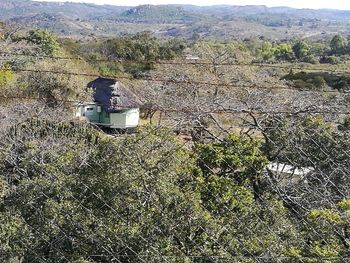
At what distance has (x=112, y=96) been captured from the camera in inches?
739

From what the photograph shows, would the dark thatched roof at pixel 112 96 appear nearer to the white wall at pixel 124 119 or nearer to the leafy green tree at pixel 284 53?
the white wall at pixel 124 119

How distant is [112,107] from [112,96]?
518 millimetres

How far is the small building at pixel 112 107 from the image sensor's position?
733 inches

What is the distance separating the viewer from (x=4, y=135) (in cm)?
1213

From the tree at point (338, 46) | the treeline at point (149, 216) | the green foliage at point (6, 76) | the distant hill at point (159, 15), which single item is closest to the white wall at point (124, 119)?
the green foliage at point (6, 76)

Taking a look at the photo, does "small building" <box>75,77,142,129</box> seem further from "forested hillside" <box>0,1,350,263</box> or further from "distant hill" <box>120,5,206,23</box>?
"distant hill" <box>120,5,206,23</box>

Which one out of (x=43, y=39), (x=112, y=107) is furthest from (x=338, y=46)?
(x=112, y=107)

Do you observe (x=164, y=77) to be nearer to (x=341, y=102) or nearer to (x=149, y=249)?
(x=341, y=102)

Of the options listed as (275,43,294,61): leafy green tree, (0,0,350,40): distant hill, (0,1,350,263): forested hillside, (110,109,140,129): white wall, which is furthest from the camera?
(0,0,350,40): distant hill

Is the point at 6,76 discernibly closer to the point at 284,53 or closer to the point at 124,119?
the point at 124,119

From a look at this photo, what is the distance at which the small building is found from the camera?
733 inches

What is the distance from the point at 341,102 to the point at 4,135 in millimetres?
10415

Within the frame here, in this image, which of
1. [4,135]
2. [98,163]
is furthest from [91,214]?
[4,135]

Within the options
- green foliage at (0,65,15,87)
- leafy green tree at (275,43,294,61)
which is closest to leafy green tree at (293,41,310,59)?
leafy green tree at (275,43,294,61)
